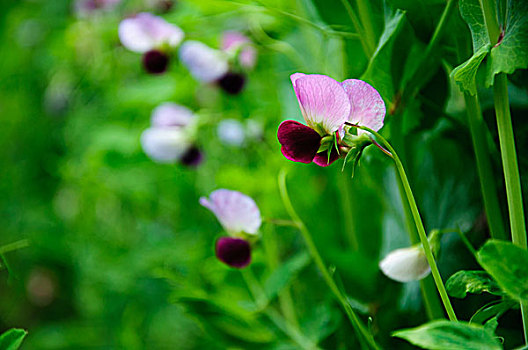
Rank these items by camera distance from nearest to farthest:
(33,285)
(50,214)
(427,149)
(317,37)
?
(427,149)
(317,37)
(50,214)
(33,285)

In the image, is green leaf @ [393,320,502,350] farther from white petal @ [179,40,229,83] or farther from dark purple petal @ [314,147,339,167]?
white petal @ [179,40,229,83]

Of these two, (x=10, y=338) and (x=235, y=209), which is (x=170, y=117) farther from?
(x=10, y=338)

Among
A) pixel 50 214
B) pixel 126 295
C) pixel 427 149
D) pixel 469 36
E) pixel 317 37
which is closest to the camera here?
pixel 469 36

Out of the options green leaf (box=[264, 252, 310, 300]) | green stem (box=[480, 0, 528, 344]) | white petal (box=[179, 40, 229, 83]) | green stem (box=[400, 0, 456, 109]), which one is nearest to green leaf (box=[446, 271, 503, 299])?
green stem (box=[480, 0, 528, 344])

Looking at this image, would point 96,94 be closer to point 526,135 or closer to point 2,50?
point 2,50

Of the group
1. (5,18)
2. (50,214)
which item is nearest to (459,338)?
(50,214)

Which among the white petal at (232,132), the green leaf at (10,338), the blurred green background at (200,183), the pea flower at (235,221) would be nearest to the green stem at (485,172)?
the blurred green background at (200,183)
